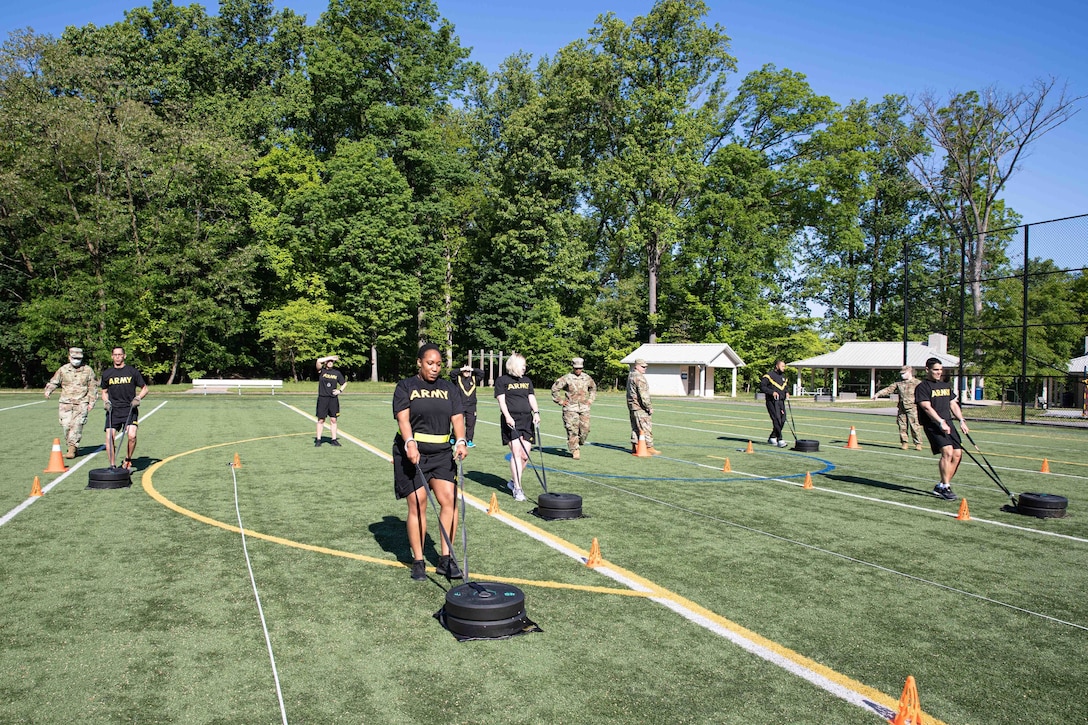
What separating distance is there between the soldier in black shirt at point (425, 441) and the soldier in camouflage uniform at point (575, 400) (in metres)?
7.13

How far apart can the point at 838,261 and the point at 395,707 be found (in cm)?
6693

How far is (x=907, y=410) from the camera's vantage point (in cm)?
1830

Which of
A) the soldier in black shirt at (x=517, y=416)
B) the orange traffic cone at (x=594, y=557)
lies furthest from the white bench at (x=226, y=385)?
the orange traffic cone at (x=594, y=557)

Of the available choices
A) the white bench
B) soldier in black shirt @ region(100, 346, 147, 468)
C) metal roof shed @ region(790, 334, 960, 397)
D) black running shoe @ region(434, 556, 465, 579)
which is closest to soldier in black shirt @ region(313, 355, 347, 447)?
soldier in black shirt @ region(100, 346, 147, 468)

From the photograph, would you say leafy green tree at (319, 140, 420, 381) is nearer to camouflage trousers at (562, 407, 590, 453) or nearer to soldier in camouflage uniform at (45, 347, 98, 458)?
soldier in camouflage uniform at (45, 347, 98, 458)

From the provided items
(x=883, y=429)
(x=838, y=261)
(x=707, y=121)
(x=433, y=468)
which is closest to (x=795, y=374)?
(x=838, y=261)

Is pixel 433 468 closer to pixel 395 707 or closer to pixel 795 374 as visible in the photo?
pixel 395 707

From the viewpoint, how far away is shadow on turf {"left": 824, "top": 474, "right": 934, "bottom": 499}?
468 inches

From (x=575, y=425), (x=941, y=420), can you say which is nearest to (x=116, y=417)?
(x=575, y=425)

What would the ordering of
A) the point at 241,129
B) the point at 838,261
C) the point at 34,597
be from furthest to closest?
the point at 838,261
the point at 241,129
the point at 34,597

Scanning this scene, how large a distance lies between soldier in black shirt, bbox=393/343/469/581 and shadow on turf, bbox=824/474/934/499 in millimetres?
8429

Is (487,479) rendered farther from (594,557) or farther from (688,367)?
(688,367)

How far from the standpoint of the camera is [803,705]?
453cm

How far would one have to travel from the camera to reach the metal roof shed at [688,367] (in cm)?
5119
